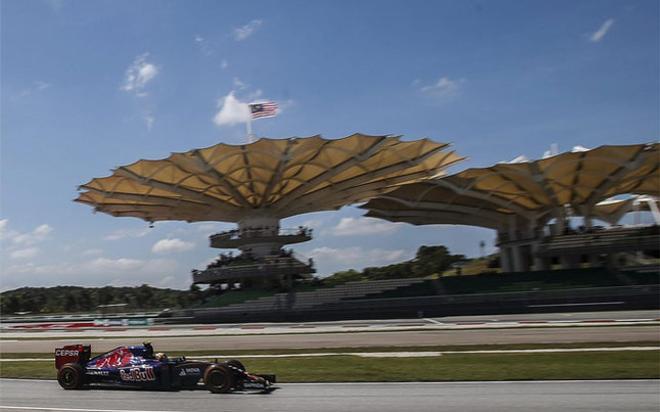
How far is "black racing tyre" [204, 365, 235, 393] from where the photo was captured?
46.6ft

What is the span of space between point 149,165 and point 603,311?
42889 mm

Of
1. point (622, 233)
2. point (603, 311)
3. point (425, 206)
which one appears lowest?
point (603, 311)

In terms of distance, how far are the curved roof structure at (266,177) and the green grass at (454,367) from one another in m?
33.0

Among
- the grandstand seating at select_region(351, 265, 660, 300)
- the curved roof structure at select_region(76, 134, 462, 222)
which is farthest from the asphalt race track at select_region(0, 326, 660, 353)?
the grandstand seating at select_region(351, 265, 660, 300)

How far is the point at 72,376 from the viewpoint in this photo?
51.3ft

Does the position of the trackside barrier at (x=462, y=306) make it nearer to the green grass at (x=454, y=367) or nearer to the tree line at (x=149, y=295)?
the tree line at (x=149, y=295)

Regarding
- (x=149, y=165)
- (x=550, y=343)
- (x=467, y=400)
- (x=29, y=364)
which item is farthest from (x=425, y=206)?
(x=467, y=400)

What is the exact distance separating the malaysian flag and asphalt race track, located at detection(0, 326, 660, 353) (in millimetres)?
26251

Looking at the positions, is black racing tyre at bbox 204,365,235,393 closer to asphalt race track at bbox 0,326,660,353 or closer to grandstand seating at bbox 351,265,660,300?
asphalt race track at bbox 0,326,660,353

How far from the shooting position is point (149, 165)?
2151 inches

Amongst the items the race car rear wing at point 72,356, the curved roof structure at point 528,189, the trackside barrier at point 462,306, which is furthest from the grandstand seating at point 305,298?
the race car rear wing at point 72,356

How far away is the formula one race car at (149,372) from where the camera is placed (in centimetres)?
1431

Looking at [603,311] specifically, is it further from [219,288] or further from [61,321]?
[61,321]

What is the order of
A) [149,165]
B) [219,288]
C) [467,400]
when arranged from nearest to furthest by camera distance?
1. [467,400]
2. [149,165]
3. [219,288]
